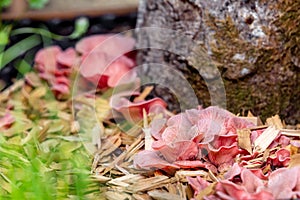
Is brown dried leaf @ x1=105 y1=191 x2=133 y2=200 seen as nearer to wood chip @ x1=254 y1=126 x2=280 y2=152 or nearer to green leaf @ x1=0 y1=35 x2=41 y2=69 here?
wood chip @ x1=254 y1=126 x2=280 y2=152

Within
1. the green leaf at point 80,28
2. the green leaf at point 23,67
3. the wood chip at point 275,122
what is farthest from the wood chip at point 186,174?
the green leaf at point 80,28

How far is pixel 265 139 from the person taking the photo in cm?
169

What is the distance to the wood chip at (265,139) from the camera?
1670 mm

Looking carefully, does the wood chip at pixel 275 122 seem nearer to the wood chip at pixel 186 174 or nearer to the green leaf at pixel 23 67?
the wood chip at pixel 186 174

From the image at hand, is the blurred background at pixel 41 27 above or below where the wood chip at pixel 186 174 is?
above

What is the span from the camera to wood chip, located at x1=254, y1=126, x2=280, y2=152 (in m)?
1.67

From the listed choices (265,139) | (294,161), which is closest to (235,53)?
(265,139)

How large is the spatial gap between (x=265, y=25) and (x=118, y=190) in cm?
72

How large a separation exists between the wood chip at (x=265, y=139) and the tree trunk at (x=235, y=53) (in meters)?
0.31

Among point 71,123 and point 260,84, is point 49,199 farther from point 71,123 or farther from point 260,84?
point 260,84

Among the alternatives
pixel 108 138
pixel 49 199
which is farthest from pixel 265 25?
pixel 49 199

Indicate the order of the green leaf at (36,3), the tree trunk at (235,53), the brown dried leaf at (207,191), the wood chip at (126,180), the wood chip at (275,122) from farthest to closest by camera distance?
the green leaf at (36,3) < the tree trunk at (235,53) < the wood chip at (275,122) < the wood chip at (126,180) < the brown dried leaf at (207,191)

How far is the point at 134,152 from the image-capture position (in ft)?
5.82

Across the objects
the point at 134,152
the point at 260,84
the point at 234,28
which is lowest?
the point at 134,152
